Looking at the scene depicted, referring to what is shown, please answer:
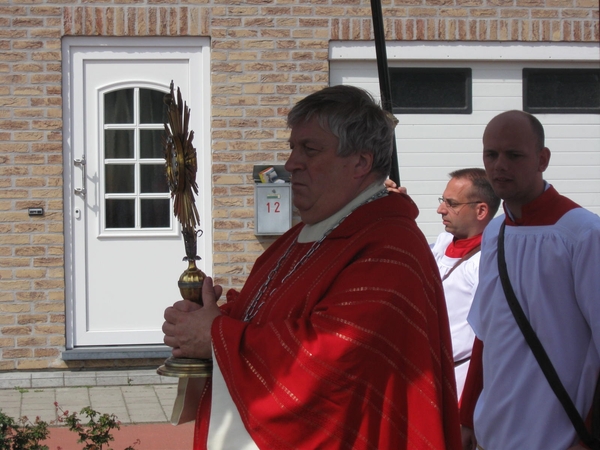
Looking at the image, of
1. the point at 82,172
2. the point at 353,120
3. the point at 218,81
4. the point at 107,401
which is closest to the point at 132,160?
the point at 82,172

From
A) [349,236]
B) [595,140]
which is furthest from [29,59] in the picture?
[349,236]

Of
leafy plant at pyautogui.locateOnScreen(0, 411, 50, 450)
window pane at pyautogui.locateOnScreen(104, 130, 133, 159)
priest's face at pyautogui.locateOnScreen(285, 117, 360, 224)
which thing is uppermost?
window pane at pyautogui.locateOnScreen(104, 130, 133, 159)

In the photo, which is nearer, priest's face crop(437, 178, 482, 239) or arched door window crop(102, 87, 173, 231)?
priest's face crop(437, 178, 482, 239)

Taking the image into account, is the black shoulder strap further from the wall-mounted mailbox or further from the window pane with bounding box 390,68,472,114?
the window pane with bounding box 390,68,472,114

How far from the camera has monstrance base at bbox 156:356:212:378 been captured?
2.46 metres

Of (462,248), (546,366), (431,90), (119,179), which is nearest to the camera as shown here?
(546,366)

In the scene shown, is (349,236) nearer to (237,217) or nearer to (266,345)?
(266,345)

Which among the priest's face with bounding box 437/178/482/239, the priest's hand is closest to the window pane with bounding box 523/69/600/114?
the priest's face with bounding box 437/178/482/239

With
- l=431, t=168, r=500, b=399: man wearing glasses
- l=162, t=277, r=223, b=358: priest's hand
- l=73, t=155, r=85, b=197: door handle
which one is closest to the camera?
l=162, t=277, r=223, b=358: priest's hand

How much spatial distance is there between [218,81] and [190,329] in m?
5.00

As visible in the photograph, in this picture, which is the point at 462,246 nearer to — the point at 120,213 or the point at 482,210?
the point at 482,210

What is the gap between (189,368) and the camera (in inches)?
97.0

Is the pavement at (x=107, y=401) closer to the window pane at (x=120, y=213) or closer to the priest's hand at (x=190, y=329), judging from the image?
the window pane at (x=120, y=213)

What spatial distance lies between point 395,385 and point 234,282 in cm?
501
